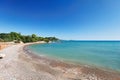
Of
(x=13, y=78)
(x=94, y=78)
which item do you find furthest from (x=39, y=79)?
(x=94, y=78)

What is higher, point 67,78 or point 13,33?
point 13,33

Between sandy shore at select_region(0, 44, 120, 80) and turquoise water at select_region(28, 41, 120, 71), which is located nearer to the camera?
sandy shore at select_region(0, 44, 120, 80)

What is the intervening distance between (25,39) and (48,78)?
357 ft

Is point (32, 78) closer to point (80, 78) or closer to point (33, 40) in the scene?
point (80, 78)

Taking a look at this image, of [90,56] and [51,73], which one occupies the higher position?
[51,73]

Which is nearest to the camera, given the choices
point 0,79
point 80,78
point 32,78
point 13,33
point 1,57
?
point 0,79

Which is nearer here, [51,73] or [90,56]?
[51,73]

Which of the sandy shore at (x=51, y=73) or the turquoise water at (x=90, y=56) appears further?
the turquoise water at (x=90, y=56)

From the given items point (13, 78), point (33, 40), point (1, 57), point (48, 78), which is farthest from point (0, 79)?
point (33, 40)

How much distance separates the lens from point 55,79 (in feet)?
33.9

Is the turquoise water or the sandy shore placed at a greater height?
the sandy shore

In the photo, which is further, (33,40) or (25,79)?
(33,40)

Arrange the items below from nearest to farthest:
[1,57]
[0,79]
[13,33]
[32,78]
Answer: [0,79]
[32,78]
[1,57]
[13,33]

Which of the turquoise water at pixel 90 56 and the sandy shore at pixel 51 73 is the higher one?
the sandy shore at pixel 51 73
